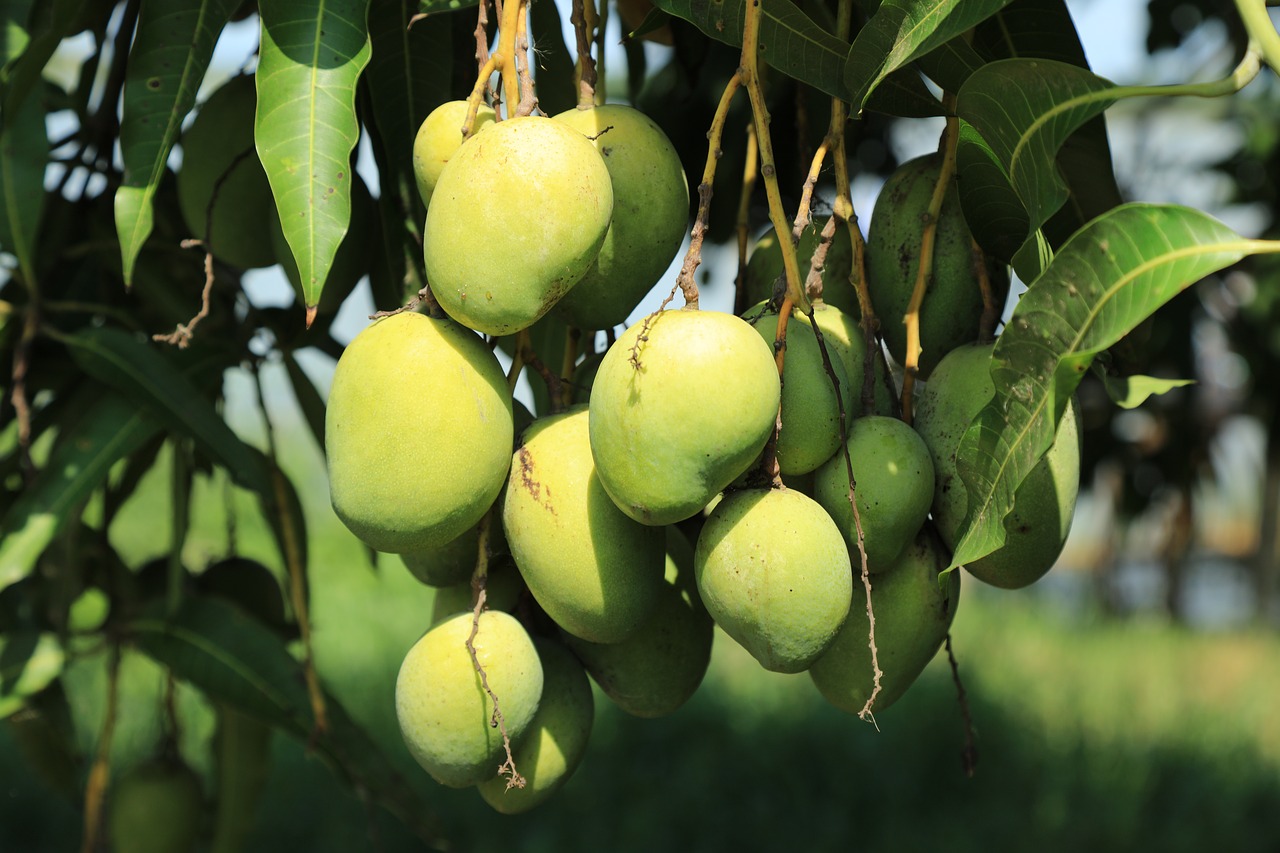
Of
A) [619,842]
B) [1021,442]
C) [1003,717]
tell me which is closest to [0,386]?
[1021,442]

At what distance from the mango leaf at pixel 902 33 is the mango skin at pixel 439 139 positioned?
0.73 feet

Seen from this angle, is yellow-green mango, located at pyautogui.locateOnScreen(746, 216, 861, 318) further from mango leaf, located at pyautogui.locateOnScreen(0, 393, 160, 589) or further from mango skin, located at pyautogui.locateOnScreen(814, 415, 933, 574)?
mango leaf, located at pyautogui.locateOnScreen(0, 393, 160, 589)

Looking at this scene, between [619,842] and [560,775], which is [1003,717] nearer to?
[619,842]

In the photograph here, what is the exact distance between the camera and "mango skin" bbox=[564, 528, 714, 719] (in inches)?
31.3

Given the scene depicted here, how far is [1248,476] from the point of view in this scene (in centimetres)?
872

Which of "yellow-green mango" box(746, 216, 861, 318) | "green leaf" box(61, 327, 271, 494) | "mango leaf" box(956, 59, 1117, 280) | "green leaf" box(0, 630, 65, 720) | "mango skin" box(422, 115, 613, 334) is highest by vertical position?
"mango leaf" box(956, 59, 1117, 280)

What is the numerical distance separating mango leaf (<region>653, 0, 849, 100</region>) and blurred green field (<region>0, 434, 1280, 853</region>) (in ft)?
7.34

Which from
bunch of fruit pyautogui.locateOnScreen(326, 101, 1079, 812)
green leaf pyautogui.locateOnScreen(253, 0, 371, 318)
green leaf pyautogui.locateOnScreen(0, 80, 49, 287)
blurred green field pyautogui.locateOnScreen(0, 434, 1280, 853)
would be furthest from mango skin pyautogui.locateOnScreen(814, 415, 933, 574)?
blurred green field pyautogui.locateOnScreen(0, 434, 1280, 853)

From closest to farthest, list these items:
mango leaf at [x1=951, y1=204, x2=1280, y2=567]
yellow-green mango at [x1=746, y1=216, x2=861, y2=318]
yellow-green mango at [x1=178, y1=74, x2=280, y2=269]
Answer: mango leaf at [x1=951, y1=204, x2=1280, y2=567], yellow-green mango at [x1=746, y1=216, x2=861, y2=318], yellow-green mango at [x1=178, y1=74, x2=280, y2=269]

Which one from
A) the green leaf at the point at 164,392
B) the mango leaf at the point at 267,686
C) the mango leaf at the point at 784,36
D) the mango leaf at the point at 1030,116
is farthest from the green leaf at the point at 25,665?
the mango leaf at the point at 1030,116

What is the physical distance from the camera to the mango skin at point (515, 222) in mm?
667

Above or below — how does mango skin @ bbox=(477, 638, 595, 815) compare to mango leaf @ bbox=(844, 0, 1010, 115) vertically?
below

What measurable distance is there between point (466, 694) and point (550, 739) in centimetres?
8

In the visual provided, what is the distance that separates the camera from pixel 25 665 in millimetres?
1145
